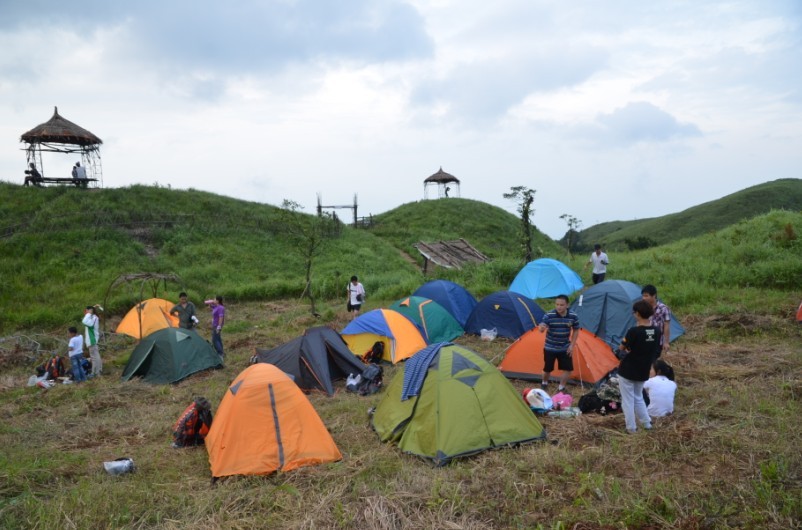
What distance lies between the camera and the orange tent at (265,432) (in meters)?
6.06

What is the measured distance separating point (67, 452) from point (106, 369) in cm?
552

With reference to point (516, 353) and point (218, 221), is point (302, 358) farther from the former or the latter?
point (218, 221)

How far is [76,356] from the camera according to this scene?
10750mm

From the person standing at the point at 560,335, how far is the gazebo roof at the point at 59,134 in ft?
89.6

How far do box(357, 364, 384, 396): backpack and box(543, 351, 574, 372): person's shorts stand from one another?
2.99 m

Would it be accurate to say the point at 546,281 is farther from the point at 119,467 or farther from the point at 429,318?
the point at 119,467

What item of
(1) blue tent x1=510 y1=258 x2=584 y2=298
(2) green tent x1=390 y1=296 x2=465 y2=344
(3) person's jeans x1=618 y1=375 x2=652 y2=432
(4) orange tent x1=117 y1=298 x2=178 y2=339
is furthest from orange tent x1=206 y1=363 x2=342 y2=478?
(1) blue tent x1=510 y1=258 x2=584 y2=298

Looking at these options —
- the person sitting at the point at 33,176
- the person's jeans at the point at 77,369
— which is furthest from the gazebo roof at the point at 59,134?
the person's jeans at the point at 77,369

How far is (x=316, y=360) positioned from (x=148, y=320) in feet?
25.7

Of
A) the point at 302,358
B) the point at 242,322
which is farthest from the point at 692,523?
the point at 242,322

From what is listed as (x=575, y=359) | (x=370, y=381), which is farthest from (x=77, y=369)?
(x=575, y=359)

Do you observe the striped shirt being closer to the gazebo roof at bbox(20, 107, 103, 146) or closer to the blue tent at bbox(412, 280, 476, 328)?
the blue tent at bbox(412, 280, 476, 328)

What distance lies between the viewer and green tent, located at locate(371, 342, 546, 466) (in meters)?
6.16

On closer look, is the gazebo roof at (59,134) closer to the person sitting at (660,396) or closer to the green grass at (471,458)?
the green grass at (471,458)
